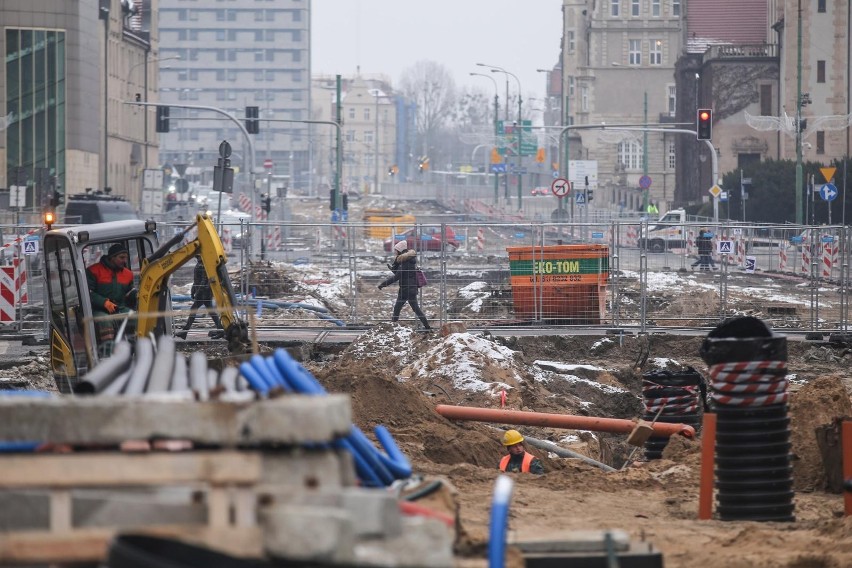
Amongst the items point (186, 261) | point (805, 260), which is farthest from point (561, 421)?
point (805, 260)

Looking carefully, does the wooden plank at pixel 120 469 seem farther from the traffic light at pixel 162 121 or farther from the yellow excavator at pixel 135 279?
the traffic light at pixel 162 121

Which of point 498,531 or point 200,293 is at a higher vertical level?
point 200,293

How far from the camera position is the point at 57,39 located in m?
59.4

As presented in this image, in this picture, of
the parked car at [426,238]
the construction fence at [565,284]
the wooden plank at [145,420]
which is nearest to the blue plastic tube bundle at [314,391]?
the wooden plank at [145,420]

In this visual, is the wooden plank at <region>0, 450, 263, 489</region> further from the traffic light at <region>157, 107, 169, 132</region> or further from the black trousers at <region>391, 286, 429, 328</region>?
the traffic light at <region>157, 107, 169, 132</region>

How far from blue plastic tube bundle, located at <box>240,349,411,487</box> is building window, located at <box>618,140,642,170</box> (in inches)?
3889

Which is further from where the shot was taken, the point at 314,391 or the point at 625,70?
the point at 625,70

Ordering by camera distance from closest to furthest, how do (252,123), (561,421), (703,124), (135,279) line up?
(561,421)
(135,279)
(703,124)
(252,123)

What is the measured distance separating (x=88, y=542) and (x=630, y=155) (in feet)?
338

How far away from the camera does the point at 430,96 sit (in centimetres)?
18675

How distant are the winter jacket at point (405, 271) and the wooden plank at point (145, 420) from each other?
693 inches

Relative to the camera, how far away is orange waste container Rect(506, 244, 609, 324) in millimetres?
23156

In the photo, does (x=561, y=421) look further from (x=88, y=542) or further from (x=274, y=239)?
(x=274, y=239)

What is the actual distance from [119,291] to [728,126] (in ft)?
225
